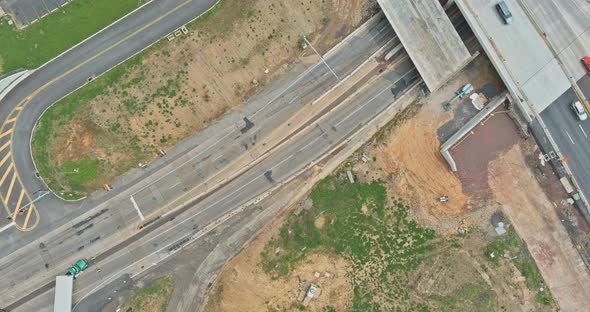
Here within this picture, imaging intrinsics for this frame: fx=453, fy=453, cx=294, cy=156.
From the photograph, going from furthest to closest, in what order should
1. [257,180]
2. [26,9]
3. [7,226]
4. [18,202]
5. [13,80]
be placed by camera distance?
[26,9] < [257,180] < [13,80] < [18,202] < [7,226]

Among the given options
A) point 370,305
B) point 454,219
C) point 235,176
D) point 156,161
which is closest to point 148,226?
point 156,161

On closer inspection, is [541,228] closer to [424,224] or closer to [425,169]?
[424,224]

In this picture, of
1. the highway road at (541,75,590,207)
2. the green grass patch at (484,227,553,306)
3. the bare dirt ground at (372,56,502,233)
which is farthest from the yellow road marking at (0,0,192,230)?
the green grass patch at (484,227,553,306)

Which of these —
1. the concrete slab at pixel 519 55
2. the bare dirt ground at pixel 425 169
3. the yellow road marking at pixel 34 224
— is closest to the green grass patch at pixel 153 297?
the yellow road marking at pixel 34 224

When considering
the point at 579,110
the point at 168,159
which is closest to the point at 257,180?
the point at 168,159

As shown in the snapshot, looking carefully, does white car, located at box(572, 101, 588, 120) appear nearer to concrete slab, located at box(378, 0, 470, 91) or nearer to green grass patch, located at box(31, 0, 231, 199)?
concrete slab, located at box(378, 0, 470, 91)

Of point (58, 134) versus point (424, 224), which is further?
point (58, 134)

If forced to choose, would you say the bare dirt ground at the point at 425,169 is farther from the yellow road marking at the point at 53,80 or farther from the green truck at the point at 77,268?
the green truck at the point at 77,268
